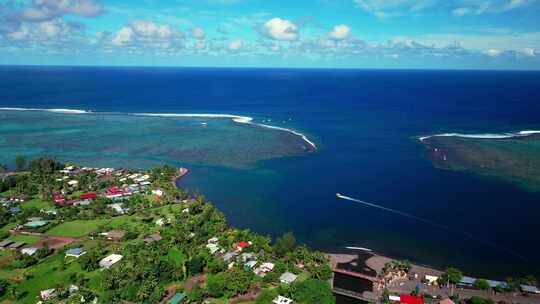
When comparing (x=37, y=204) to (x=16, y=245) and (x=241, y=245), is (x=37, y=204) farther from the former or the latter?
(x=241, y=245)

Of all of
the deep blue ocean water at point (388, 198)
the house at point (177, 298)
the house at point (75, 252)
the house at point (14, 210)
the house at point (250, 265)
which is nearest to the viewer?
the house at point (177, 298)

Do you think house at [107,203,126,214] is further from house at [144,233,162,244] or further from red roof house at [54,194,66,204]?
house at [144,233,162,244]

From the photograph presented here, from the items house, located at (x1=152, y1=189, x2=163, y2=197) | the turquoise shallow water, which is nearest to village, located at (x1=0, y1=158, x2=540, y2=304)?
house, located at (x1=152, y1=189, x2=163, y2=197)

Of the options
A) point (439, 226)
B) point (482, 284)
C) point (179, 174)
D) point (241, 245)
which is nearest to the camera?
point (482, 284)

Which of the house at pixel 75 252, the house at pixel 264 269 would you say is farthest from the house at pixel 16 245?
the house at pixel 264 269

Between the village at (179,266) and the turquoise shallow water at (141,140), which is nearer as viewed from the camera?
the village at (179,266)

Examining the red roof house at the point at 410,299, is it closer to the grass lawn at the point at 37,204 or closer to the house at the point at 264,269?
the house at the point at 264,269

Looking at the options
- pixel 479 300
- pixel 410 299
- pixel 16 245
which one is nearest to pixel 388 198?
pixel 410 299
